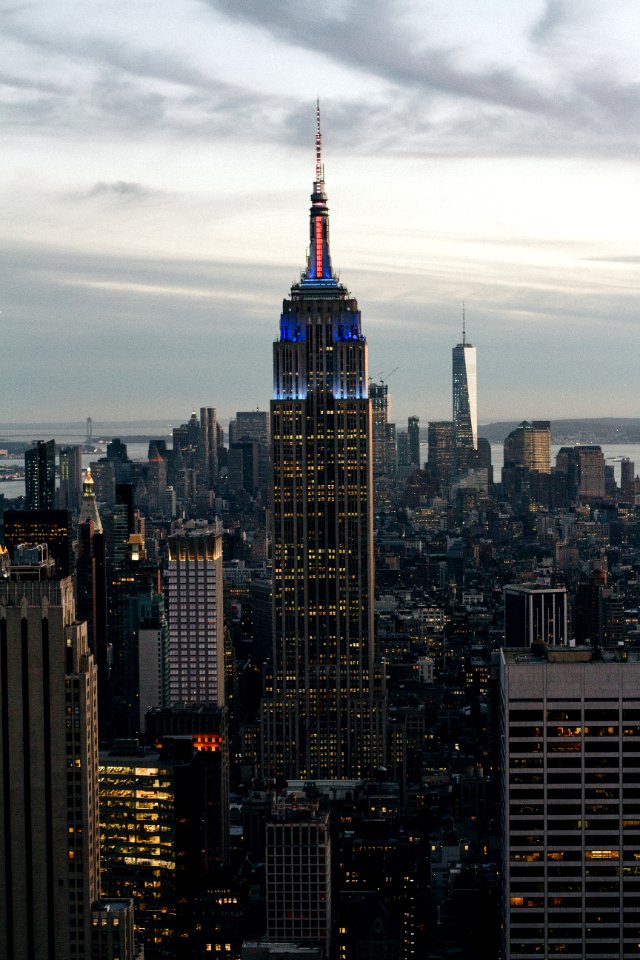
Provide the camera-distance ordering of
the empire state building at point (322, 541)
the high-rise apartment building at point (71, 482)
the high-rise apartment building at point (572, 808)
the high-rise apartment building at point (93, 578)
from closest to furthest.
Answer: the high-rise apartment building at point (572, 808)
the high-rise apartment building at point (93, 578)
the empire state building at point (322, 541)
the high-rise apartment building at point (71, 482)

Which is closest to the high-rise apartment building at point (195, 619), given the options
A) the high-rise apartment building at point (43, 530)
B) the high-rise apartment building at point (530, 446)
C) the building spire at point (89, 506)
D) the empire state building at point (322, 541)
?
the empire state building at point (322, 541)

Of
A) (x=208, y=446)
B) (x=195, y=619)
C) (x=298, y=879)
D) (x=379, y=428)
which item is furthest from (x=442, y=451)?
(x=298, y=879)

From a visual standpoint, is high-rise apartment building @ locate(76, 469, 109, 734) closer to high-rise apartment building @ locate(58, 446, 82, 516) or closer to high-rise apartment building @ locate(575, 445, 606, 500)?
high-rise apartment building @ locate(58, 446, 82, 516)

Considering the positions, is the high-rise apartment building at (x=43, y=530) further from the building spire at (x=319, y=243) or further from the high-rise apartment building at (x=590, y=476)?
the high-rise apartment building at (x=590, y=476)

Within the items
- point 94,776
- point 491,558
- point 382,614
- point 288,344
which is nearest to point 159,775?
point 94,776

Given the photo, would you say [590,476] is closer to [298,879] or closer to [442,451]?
[442,451]
